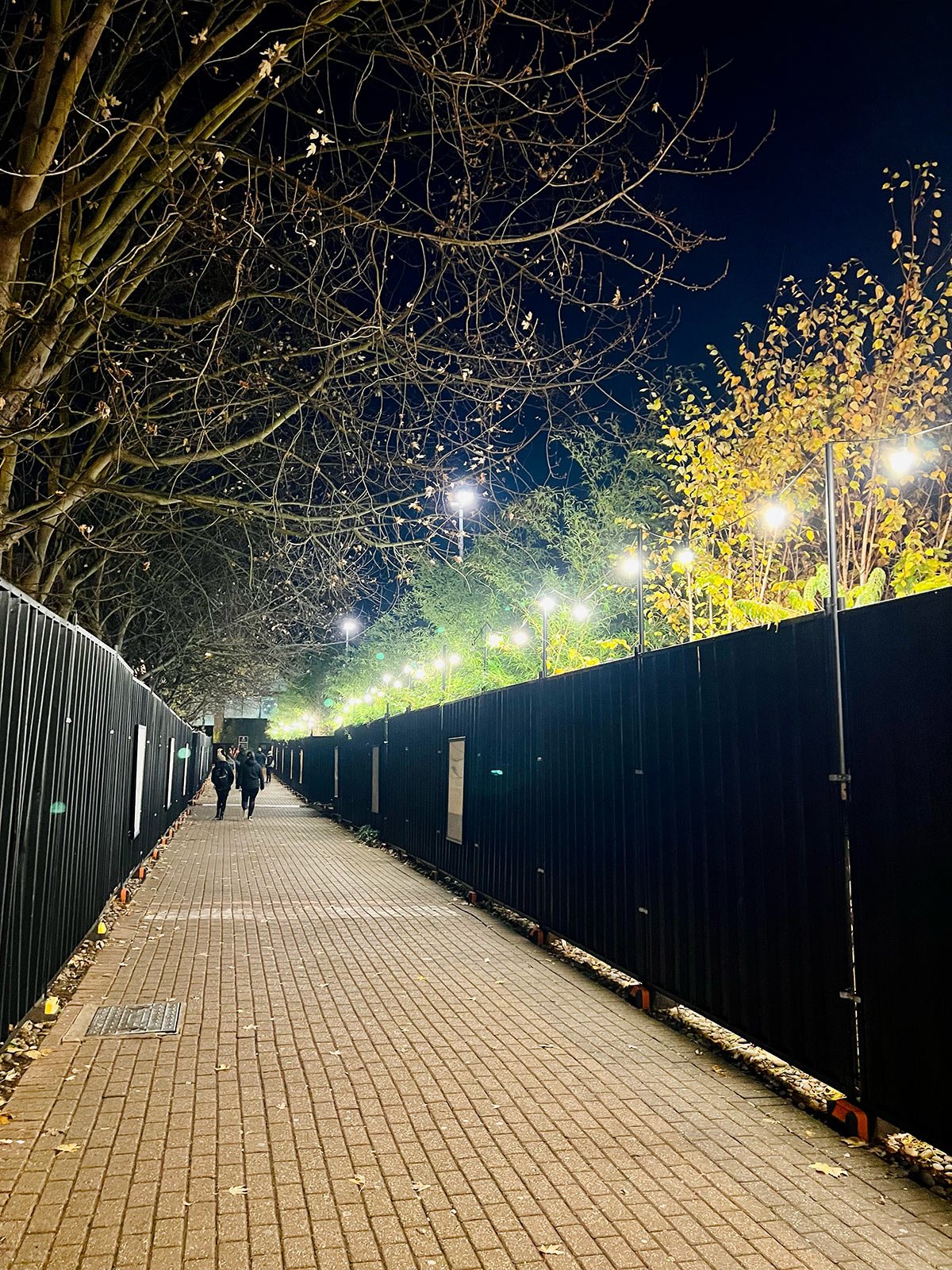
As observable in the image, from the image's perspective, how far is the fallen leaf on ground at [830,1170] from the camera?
410 cm

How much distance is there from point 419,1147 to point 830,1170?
1.75 meters

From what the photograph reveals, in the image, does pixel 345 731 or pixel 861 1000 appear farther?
pixel 345 731

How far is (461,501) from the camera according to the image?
31.9ft

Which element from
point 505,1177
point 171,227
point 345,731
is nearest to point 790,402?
point 171,227

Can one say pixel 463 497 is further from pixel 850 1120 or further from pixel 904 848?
pixel 850 1120

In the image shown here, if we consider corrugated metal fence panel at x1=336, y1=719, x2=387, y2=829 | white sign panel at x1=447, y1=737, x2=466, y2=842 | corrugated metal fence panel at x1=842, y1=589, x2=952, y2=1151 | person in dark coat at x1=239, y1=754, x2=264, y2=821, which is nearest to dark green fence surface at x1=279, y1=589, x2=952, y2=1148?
corrugated metal fence panel at x1=842, y1=589, x2=952, y2=1151

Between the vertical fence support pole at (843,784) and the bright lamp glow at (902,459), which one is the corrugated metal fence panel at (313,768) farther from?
the bright lamp glow at (902,459)

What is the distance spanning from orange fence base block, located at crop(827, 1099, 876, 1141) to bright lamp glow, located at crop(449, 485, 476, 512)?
6.35 meters

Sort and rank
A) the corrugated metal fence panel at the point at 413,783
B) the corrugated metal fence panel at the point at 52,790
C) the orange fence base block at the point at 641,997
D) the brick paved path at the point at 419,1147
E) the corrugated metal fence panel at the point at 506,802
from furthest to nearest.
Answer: the corrugated metal fence panel at the point at 413,783
the corrugated metal fence panel at the point at 506,802
the orange fence base block at the point at 641,997
the corrugated metal fence panel at the point at 52,790
the brick paved path at the point at 419,1147

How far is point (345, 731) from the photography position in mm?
27688

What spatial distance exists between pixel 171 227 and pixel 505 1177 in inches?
270

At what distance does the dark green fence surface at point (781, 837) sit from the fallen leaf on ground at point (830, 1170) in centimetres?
33

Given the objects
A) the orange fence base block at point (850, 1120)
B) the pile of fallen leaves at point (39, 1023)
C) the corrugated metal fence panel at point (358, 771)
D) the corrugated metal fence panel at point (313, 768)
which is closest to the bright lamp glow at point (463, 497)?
the pile of fallen leaves at point (39, 1023)

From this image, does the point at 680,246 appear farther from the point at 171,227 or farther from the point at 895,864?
the point at 895,864
